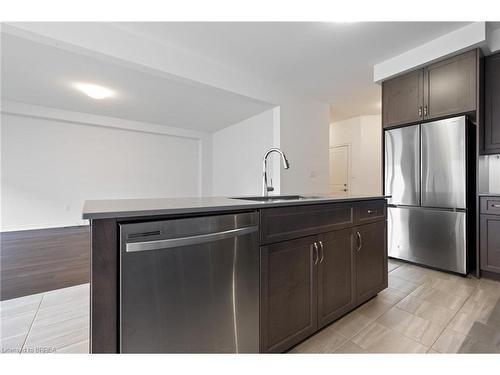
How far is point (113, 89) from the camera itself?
11.5 feet

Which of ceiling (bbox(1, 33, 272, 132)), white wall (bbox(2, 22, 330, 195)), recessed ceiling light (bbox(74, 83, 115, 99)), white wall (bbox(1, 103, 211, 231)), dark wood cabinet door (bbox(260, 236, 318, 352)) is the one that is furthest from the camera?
white wall (bbox(1, 103, 211, 231))

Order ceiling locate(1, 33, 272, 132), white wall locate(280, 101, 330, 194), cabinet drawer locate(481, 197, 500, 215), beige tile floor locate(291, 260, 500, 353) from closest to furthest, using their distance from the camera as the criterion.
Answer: beige tile floor locate(291, 260, 500, 353), cabinet drawer locate(481, 197, 500, 215), ceiling locate(1, 33, 272, 132), white wall locate(280, 101, 330, 194)

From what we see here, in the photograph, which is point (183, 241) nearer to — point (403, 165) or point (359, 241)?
point (359, 241)

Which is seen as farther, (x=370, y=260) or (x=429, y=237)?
(x=429, y=237)

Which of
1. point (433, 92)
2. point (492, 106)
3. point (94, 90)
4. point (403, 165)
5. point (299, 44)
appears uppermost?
point (299, 44)

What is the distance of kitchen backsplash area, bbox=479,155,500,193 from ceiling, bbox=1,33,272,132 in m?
2.97

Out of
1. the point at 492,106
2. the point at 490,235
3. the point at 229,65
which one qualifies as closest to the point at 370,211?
the point at 490,235

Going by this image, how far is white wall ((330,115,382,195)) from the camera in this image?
5.33 meters

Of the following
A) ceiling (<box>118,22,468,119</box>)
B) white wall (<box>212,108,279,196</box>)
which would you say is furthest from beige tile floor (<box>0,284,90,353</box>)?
white wall (<box>212,108,279,196</box>)

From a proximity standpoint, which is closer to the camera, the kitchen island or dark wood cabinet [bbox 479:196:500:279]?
the kitchen island

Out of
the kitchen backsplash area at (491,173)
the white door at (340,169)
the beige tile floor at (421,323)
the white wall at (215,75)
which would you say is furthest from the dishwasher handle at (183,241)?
the white door at (340,169)

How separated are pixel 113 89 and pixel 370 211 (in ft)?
12.7

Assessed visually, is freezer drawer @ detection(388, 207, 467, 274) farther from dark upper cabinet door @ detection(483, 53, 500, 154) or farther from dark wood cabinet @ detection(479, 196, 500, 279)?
dark upper cabinet door @ detection(483, 53, 500, 154)

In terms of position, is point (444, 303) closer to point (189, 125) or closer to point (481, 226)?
point (481, 226)
